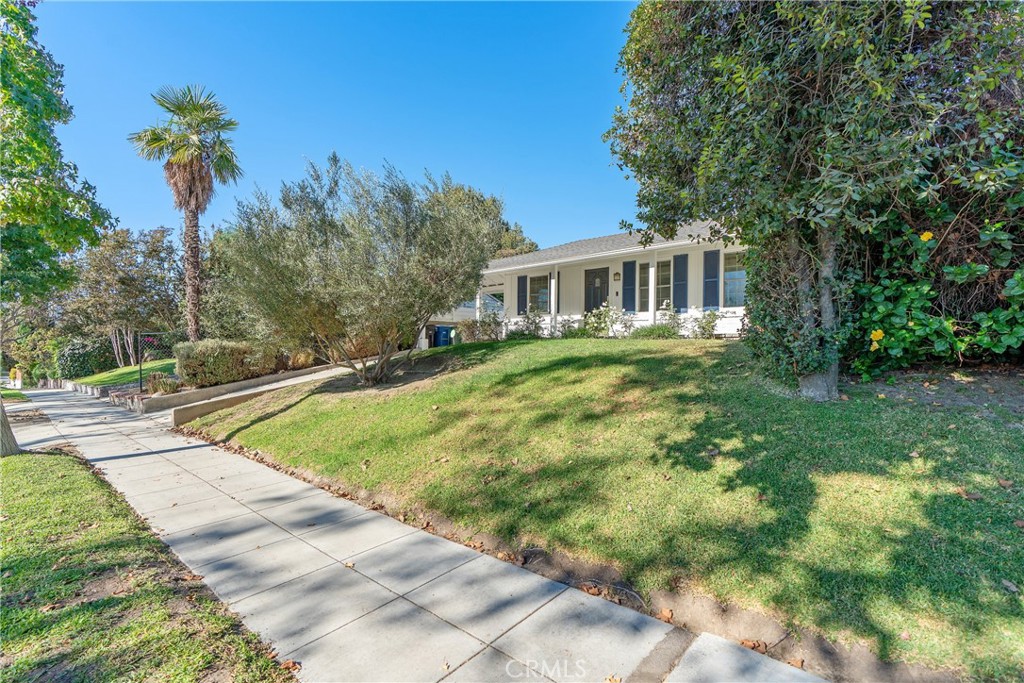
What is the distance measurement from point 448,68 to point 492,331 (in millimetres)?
7572

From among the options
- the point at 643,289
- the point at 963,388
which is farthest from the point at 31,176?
the point at 643,289

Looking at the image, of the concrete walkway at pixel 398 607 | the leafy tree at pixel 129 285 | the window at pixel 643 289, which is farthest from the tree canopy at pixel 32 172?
the leafy tree at pixel 129 285

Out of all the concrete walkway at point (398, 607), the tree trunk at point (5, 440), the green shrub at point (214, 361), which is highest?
the green shrub at point (214, 361)

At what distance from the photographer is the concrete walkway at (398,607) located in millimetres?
2475

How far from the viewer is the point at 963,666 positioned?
7.45ft

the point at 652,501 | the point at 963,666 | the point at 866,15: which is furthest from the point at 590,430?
the point at 866,15

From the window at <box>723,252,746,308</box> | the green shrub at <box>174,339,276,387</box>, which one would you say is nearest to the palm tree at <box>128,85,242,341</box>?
the green shrub at <box>174,339,276,387</box>

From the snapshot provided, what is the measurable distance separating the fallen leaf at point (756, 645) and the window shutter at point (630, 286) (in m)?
11.9

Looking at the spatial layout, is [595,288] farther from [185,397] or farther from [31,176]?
[31,176]

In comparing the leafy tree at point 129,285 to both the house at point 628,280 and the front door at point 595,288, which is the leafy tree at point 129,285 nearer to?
the house at point 628,280

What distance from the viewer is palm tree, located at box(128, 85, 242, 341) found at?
47.9 ft

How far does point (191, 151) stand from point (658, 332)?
15296mm

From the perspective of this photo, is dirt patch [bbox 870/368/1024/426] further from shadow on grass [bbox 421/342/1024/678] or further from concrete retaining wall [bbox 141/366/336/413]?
concrete retaining wall [bbox 141/366/336/413]

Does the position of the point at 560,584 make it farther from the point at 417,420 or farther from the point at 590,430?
the point at 417,420
